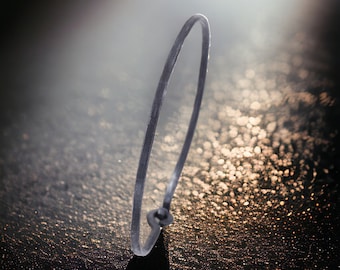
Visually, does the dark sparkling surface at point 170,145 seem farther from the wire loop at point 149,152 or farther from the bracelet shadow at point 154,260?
the wire loop at point 149,152

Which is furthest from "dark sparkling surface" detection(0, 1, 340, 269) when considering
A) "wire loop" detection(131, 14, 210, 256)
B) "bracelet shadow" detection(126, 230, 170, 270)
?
"wire loop" detection(131, 14, 210, 256)

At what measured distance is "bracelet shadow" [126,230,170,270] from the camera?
288 cm

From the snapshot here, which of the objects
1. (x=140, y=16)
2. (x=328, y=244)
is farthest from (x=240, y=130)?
(x=140, y=16)

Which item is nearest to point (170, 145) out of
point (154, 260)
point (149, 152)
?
point (154, 260)

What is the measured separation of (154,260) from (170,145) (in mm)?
1513

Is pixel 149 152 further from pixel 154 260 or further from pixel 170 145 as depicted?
pixel 170 145

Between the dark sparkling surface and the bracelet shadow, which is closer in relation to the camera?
the bracelet shadow

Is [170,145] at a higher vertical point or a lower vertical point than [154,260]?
higher

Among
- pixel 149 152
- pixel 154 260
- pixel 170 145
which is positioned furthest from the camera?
pixel 170 145

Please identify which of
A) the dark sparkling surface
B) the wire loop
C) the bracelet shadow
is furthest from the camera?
the dark sparkling surface

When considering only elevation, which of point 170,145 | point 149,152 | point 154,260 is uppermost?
point 149,152

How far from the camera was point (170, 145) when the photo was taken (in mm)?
4172

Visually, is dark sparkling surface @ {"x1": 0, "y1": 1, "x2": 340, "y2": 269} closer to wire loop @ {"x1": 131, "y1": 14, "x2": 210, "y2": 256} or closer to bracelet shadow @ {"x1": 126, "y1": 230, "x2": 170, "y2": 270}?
bracelet shadow @ {"x1": 126, "y1": 230, "x2": 170, "y2": 270}

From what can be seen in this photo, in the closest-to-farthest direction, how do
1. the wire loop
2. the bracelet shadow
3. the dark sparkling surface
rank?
1. the wire loop
2. the bracelet shadow
3. the dark sparkling surface
